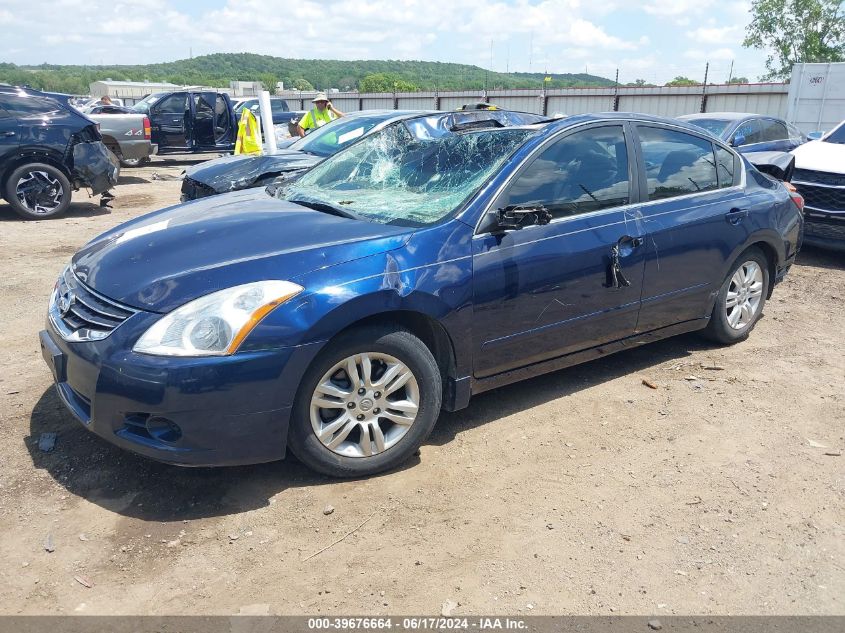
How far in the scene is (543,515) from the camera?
3.23 m

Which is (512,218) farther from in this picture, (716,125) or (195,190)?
(716,125)

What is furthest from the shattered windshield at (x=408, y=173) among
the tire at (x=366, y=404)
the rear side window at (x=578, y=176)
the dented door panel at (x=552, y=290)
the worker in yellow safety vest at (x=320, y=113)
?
the worker in yellow safety vest at (x=320, y=113)

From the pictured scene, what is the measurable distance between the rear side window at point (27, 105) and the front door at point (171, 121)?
7.19 m

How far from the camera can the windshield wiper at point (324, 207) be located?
384 cm

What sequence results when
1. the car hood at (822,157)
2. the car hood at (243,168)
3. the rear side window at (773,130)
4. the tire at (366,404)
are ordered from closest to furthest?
the tire at (366,404)
the car hood at (243,168)
the car hood at (822,157)
the rear side window at (773,130)

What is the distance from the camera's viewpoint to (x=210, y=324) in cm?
301

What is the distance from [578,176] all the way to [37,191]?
882 centimetres

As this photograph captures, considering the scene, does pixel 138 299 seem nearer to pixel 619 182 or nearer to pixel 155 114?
pixel 619 182

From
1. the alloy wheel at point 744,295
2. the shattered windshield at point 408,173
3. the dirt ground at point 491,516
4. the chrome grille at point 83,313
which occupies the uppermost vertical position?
the shattered windshield at point 408,173

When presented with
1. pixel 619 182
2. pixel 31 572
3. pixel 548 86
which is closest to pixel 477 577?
pixel 31 572

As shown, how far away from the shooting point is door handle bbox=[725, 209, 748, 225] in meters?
4.84

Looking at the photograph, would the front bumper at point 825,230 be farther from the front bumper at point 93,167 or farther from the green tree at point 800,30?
the green tree at point 800,30

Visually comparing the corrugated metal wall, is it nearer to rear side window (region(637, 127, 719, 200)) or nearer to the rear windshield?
the rear windshield

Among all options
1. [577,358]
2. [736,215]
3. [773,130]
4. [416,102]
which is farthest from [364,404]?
[416,102]
